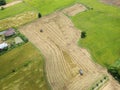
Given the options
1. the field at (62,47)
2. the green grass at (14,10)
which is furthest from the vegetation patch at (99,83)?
the green grass at (14,10)

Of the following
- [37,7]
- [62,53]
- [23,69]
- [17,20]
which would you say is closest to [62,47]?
[62,53]

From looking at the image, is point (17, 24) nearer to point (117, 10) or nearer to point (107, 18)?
point (107, 18)

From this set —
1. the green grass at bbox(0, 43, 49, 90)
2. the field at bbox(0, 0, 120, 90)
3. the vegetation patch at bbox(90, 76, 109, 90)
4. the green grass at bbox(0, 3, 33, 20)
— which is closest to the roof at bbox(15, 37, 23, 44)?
the green grass at bbox(0, 43, 49, 90)

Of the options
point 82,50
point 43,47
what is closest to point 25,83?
point 43,47

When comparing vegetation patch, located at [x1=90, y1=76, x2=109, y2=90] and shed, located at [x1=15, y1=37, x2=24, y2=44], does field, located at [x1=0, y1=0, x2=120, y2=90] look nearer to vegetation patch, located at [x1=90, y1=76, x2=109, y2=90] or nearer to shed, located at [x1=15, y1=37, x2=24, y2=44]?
vegetation patch, located at [x1=90, y1=76, x2=109, y2=90]

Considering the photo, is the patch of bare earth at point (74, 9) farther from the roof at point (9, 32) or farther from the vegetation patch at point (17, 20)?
the roof at point (9, 32)

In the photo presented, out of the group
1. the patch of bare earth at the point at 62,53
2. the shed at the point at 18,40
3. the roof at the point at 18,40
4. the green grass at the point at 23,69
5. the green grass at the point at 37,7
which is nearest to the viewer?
the patch of bare earth at the point at 62,53

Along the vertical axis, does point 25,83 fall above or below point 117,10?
below
